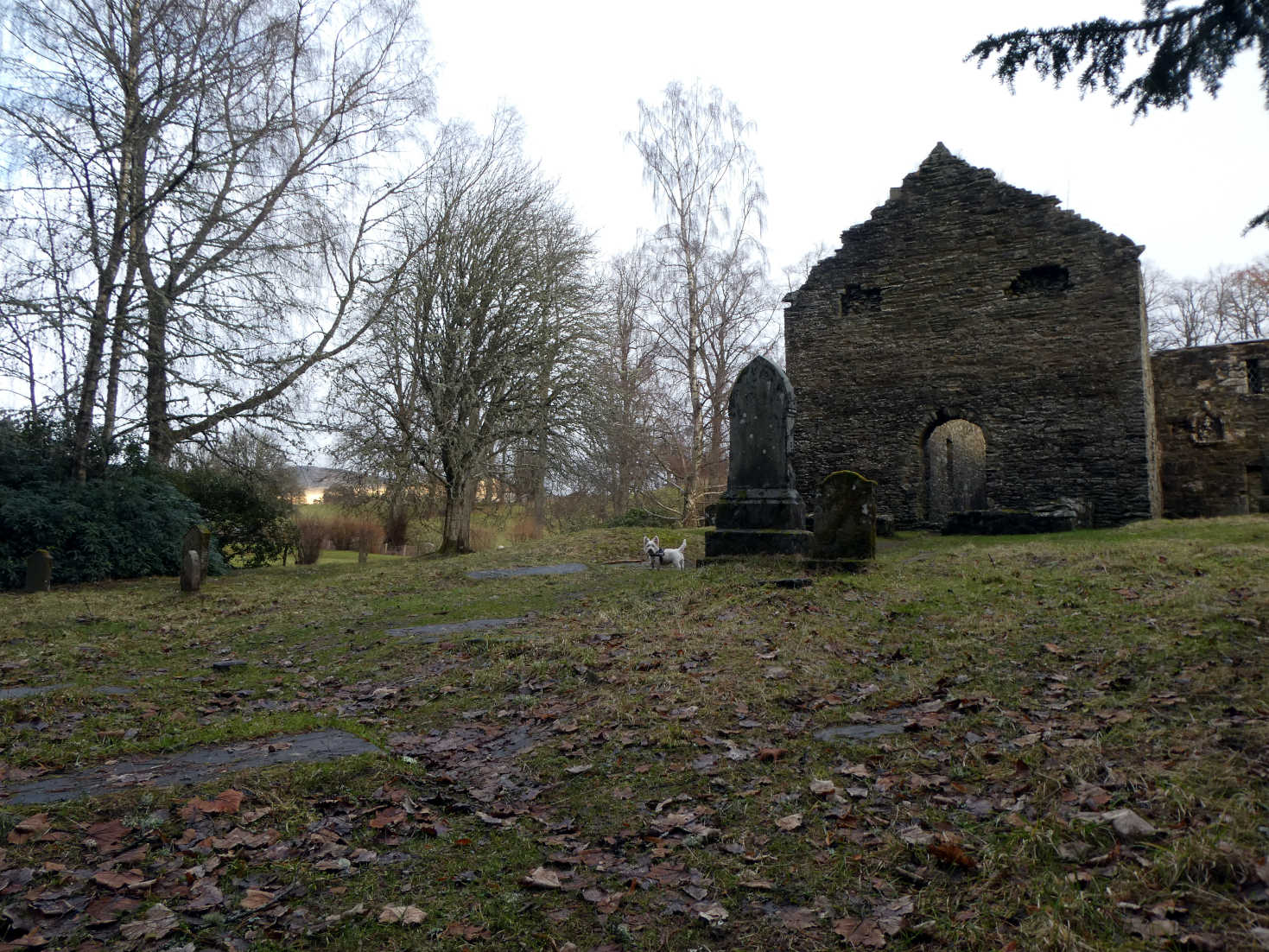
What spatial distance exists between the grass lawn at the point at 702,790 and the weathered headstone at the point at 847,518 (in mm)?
2649

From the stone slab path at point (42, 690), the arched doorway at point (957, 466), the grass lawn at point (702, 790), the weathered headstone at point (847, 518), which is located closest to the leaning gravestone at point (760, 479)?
the weathered headstone at point (847, 518)

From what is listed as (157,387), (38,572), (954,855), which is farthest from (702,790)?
(157,387)

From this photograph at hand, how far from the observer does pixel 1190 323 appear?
40969 mm

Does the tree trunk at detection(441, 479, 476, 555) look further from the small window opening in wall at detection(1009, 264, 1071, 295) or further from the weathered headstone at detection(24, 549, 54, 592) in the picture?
the small window opening in wall at detection(1009, 264, 1071, 295)

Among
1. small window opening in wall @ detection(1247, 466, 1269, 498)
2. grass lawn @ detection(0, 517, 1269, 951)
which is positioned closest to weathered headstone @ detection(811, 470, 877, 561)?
grass lawn @ detection(0, 517, 1269, 951)

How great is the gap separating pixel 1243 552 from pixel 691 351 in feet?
62.8

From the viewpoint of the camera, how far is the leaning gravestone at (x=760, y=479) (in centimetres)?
1130

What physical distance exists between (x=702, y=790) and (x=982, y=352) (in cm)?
1827

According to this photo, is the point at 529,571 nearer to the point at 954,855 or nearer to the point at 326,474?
the point at 326,474

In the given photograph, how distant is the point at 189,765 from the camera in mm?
4090

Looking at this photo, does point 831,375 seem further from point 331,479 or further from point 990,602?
point 990,602

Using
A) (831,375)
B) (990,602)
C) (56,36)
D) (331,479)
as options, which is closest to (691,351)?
(831,375)

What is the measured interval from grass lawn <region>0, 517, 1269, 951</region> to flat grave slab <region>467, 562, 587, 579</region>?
16.9 ft

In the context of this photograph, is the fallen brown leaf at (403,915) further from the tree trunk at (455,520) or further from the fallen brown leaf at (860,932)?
the tree trunk at (455,520)
